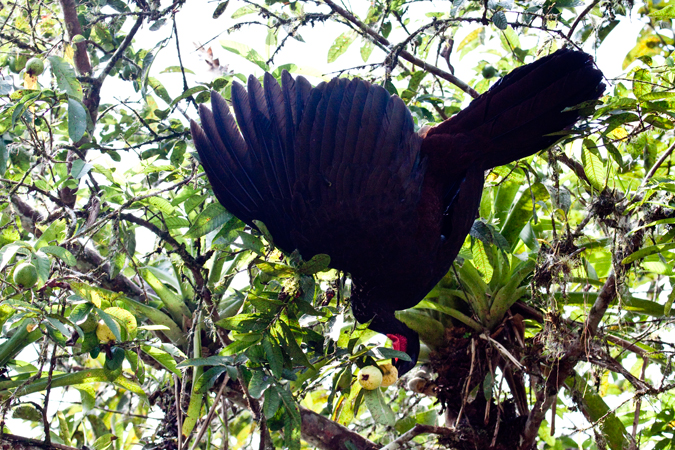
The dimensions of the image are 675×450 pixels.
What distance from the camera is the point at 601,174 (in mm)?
2029

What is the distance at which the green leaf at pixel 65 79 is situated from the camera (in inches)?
73.5

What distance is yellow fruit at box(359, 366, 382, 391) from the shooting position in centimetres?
182

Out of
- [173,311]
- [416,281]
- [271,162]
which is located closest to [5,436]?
[173,311]

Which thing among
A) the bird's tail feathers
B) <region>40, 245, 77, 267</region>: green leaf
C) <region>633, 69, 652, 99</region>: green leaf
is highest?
<region>633, 69, 652, 99</region>: green leaf

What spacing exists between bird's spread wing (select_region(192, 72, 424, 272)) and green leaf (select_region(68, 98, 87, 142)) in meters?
0.35

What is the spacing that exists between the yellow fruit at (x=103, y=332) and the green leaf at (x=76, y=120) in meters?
0.59

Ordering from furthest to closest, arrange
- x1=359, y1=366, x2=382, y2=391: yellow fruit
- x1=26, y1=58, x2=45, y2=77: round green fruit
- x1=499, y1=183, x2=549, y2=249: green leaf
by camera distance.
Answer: x1=499, y1=183, x2=549, y2=249: green leaf → x1=26, y1=58, x2=45, y2=77: round green fruit → x1=359, y1=366, x2=382, y2=391: yellow fruit

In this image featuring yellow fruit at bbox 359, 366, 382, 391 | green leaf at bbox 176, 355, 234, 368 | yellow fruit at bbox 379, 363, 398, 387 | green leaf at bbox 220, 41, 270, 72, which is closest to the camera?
green leaf at bbox 176, 355, 234, 368

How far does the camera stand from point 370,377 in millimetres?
1820

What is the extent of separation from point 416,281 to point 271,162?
0.67 metres

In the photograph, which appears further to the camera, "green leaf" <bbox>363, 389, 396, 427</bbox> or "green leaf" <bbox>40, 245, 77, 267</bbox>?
"green leaf" <bbox>363, 389, 396, 427</bbox>

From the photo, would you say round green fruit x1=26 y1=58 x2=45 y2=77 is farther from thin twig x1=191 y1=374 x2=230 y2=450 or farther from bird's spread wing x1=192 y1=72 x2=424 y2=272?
thin twig x1=191 y1=374 x2=230 y2=450

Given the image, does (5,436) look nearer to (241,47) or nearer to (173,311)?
(173,311)

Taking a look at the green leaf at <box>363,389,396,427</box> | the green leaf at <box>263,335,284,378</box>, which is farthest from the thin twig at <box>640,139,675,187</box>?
the green leaf at <box>263,335,284,378</box>
